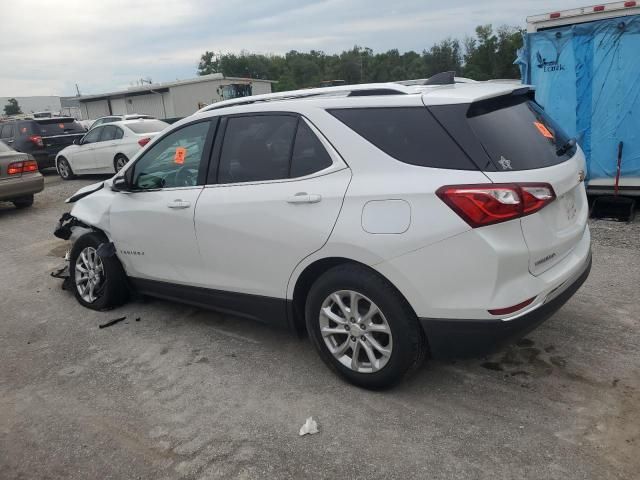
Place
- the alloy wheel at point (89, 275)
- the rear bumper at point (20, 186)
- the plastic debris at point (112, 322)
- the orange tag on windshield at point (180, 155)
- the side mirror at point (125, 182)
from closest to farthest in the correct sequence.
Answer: the orange tag on windshield at point (180, 155), the side mirror at point (125, 182), the plastic debris at point (112, 322), the alloy wheel at point (89, 275), the rear bumper at point (20, 186)

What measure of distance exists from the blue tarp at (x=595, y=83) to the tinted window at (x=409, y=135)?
5524mm

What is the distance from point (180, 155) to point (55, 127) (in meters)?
14.5

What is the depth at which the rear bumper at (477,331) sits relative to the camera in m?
2.75

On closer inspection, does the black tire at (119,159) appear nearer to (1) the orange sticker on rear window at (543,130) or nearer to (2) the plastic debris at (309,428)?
(2) the plastic debris at (309,428)

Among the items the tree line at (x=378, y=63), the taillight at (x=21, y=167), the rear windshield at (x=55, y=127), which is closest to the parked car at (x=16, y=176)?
the taillight at (x=21, y=167)

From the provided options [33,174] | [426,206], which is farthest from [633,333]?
[33,174]

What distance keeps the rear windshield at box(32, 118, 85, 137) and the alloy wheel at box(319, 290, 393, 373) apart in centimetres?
1550

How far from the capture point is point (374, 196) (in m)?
2.93

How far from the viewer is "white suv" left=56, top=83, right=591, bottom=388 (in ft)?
8.95

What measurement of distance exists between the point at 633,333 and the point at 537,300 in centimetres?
152

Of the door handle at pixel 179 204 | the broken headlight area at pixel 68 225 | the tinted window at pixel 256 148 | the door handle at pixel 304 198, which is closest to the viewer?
the door handle at pixel 304 198

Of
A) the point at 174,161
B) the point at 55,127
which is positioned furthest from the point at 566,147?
the point at 55,127

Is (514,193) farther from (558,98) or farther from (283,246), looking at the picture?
(558,98)

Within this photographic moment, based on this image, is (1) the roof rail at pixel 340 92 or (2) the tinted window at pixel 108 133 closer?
(1) the roof rail at pixel 340 92
